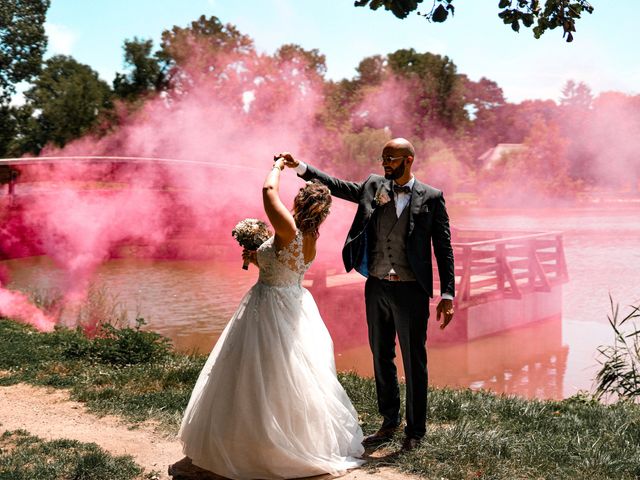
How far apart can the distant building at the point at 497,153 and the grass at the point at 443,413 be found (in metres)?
18.8

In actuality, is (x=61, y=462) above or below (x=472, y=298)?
above

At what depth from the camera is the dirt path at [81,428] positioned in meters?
4.15

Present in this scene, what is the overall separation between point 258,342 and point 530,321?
12.8 meters

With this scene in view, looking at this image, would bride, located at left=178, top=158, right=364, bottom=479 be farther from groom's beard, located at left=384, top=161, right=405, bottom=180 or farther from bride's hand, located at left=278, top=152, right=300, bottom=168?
groom's beard, located at left=384, top=161, right=405, bottom=180

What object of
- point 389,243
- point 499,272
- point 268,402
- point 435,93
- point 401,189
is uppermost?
point 435,93

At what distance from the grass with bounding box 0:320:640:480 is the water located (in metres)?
3.04

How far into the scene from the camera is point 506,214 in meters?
23.7

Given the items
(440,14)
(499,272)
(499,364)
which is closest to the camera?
(440,14)

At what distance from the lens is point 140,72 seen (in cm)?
2172

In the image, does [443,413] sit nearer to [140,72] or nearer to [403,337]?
[403,337]

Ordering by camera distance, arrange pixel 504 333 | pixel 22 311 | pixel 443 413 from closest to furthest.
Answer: pixel 443 413 < pixel 22 311 < pixel 504 333

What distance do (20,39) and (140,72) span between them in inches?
152

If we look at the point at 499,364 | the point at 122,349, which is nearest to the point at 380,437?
the point at 122,349

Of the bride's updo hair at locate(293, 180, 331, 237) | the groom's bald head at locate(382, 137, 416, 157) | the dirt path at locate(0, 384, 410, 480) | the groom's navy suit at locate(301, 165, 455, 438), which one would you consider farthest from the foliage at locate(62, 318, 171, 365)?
the groom's bald head at locate(382, 137, 416, 157)
